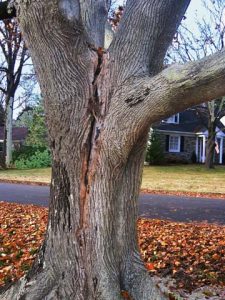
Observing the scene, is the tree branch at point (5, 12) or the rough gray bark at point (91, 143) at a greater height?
the tree branch at point (5, 12)

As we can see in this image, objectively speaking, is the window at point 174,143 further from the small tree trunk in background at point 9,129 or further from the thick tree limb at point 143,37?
the thick tree limb at point 143,37

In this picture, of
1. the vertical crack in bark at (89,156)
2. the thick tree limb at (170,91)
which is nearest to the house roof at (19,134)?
the vertical crack in bark at (89,156)

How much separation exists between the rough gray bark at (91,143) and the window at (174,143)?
35755 mm

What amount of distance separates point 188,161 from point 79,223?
119 feet

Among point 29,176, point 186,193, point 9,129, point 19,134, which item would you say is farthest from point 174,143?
point 186,193

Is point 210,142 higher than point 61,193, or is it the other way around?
point 210,142

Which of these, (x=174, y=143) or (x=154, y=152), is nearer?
(x=154, y=152)

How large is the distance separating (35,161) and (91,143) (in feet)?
106

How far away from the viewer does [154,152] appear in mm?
34906

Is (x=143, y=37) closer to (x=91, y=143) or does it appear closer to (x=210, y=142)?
(x=91, y=143)

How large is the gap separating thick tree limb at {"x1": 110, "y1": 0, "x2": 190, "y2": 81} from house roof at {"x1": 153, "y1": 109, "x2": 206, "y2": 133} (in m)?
34.6

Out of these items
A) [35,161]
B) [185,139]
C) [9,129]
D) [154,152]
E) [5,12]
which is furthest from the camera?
[185,139]

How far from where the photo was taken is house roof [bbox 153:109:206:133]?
130 feet

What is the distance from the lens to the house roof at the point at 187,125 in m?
39.5
